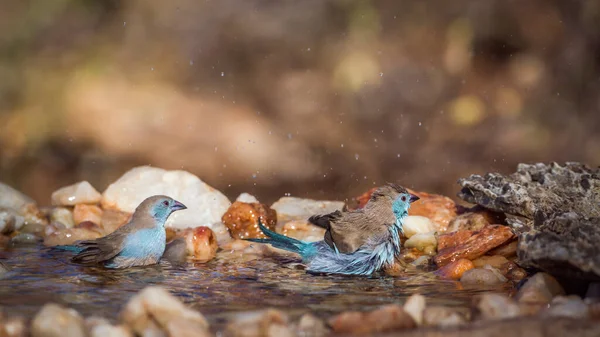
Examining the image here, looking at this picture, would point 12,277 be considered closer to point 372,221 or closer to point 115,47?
point 372,221

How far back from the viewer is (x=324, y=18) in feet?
25.2

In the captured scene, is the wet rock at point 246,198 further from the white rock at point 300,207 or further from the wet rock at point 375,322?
the wet rock at point 375,322

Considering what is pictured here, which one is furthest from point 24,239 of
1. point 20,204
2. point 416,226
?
point 416,226

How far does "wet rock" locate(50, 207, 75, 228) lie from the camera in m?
6.61

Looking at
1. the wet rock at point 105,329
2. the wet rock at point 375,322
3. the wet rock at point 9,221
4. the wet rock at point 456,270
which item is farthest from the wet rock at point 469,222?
the wet rock at point 9,221

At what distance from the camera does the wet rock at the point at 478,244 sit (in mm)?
5410

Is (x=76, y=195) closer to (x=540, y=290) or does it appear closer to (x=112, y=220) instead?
(x=112, y=220)

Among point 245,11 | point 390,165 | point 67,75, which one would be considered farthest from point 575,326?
point 67,75

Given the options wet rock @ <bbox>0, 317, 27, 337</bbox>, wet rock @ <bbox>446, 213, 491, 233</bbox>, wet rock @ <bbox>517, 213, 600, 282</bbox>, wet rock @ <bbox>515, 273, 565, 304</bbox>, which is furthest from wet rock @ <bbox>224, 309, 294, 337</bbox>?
wet rock @ <bbox>446, 213, 491, 233</bbox>

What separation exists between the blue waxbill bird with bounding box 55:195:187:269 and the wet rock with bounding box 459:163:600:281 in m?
2.27

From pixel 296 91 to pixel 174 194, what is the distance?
1609 millimetres

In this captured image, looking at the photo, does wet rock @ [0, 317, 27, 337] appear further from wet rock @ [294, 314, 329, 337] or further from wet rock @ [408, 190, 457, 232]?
wet rock @ [408, 190, 457, 232]

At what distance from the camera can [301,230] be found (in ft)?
20.9

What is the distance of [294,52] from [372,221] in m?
2.67
